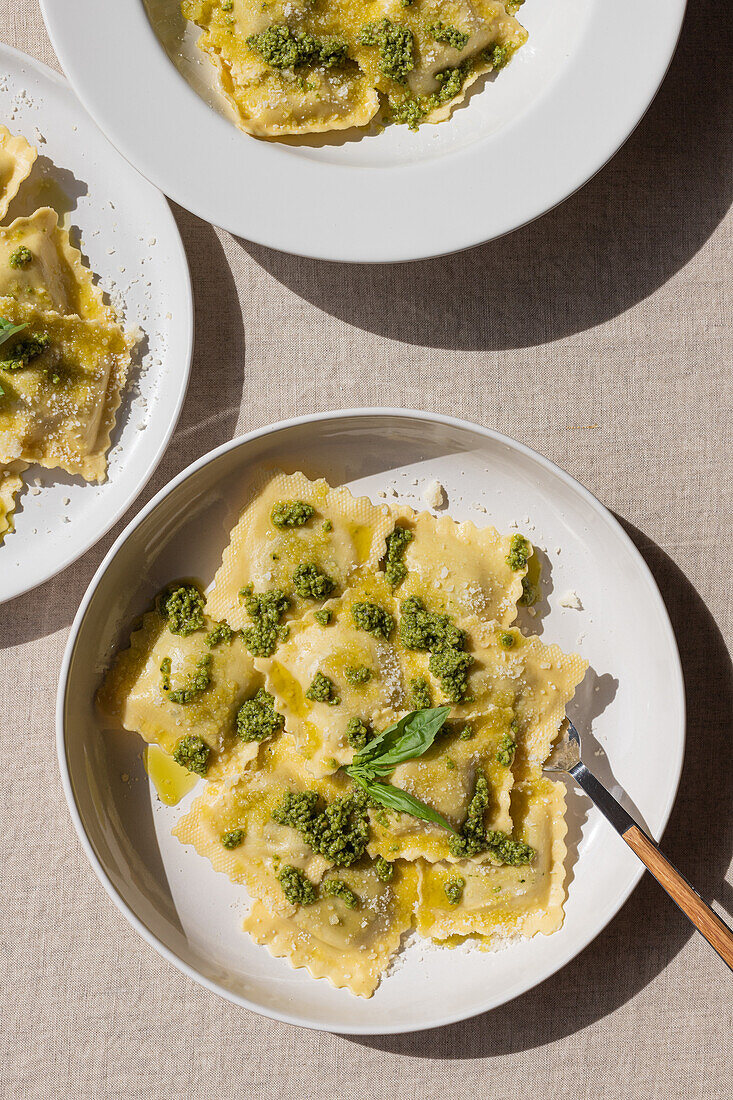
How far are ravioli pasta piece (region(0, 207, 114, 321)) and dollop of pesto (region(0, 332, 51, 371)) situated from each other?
0.14m

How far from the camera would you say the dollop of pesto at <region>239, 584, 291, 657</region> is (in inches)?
121

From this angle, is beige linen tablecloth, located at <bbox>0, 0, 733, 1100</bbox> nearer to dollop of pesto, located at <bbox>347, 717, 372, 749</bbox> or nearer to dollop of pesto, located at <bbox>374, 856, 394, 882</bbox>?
dollop of pesto, located at <bbox>374, 856, 394, 882</bbox>

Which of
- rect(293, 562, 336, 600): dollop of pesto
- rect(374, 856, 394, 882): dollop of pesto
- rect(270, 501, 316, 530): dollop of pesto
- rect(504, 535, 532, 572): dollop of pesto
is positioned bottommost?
rect(374, 856, 394, 882): dollop of pesto

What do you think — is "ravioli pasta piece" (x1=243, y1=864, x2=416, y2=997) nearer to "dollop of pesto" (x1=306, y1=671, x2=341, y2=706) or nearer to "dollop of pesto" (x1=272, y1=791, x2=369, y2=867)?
"dollop of pesto" (x1=272, y1=791, x2=369, y2=867)

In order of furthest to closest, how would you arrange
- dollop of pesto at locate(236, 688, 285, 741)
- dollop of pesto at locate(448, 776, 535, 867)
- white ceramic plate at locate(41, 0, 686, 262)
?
1. dollop of pesto at locate(236, 688, 285, 741)
2. dollop of pesto at locate(448, 776, 535, 867)
3. white ceramic plate at locate(41, 0, 686, 262)

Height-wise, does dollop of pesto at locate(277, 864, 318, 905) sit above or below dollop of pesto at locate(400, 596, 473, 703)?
below

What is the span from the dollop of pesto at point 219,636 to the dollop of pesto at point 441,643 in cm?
67

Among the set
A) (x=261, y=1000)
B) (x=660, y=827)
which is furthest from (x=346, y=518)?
(x=261, y=1000)

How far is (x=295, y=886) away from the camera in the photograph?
3047 millimetres

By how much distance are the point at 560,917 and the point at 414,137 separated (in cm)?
302

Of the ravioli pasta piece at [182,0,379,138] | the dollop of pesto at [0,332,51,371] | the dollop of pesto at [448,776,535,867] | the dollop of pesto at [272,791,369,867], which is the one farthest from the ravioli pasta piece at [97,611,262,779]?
the ravioli pasta piece at [182,0,379,138]

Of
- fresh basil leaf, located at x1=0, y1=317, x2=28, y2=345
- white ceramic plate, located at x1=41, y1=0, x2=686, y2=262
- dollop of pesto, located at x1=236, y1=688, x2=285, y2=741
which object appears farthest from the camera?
dollop of pesto, located at x1=236, y1=688, x2=285, y2=741

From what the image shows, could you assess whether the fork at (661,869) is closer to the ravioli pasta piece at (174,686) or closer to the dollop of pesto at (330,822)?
the dollop of pesto at (330,822)

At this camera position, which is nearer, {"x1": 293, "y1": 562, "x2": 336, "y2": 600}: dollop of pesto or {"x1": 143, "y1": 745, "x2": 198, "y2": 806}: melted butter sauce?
{"x1": 293, "y1": 562, "x2": 336, "y2": 600}: dollop of pesto
